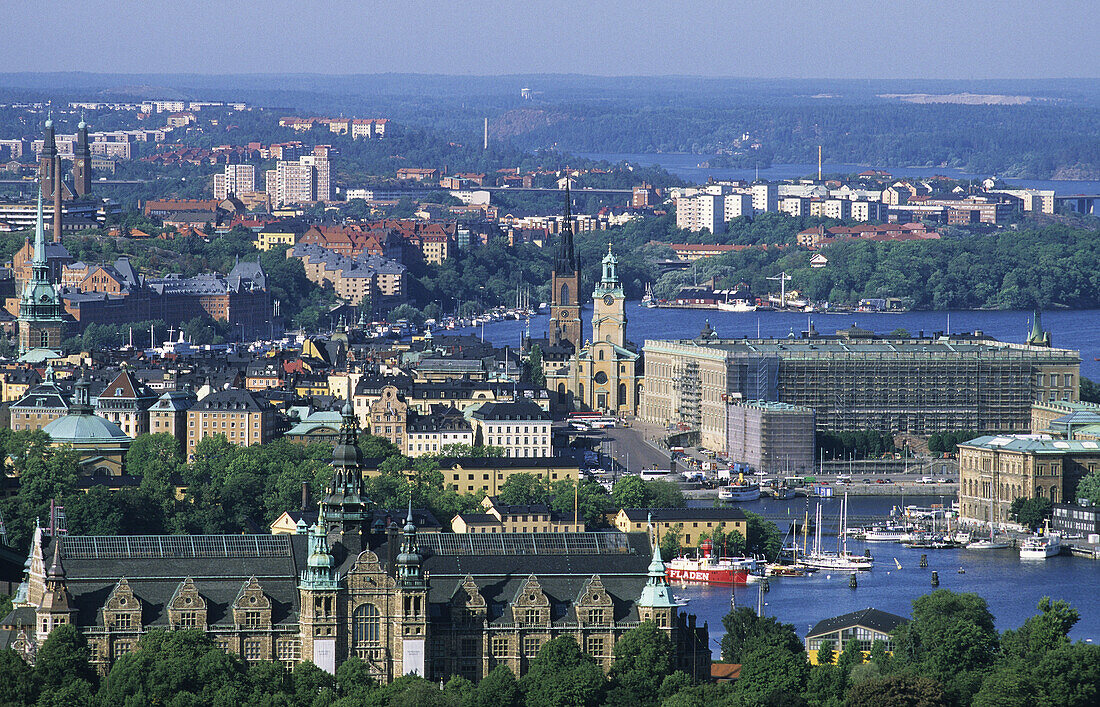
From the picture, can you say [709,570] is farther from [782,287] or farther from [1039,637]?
[782,287]

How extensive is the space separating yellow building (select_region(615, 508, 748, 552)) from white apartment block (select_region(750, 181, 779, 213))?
412ft

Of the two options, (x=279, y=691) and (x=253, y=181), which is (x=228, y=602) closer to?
(x=279, y=691)

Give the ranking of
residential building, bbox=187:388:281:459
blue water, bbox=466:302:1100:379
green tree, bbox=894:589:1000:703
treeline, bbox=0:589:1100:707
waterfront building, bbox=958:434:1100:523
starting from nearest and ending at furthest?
1. treeline, bbox=0:589:1100:707
2. green tree, bbox=894:589:1000:703
3. waterfront building, bbox=958:434:1100:523
4. residential building, bbox=187:388:281:459
5. blue water, bbox=466:302:1100:379

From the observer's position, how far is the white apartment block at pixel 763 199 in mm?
183500

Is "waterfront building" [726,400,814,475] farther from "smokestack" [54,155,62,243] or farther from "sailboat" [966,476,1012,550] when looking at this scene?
"smokestack" [54,155,62,243]

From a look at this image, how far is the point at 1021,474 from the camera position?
2474 inches

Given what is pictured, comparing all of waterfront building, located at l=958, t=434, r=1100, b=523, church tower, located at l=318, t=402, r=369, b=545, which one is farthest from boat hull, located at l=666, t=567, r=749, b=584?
church tower, located at l=318, t=402, r=369, b=545

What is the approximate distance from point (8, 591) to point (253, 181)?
149 meters

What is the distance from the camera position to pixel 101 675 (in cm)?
3641

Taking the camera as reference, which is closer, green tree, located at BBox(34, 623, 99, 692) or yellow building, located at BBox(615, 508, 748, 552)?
green tree, located at BBox(34, 623, 99, 692)

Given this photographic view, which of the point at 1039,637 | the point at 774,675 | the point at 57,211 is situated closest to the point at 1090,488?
the point at 1039,637

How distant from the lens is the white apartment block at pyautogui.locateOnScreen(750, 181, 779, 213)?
184 meters

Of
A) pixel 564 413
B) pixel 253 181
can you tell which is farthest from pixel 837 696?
pixel 253 181

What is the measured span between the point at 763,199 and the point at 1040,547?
128m
